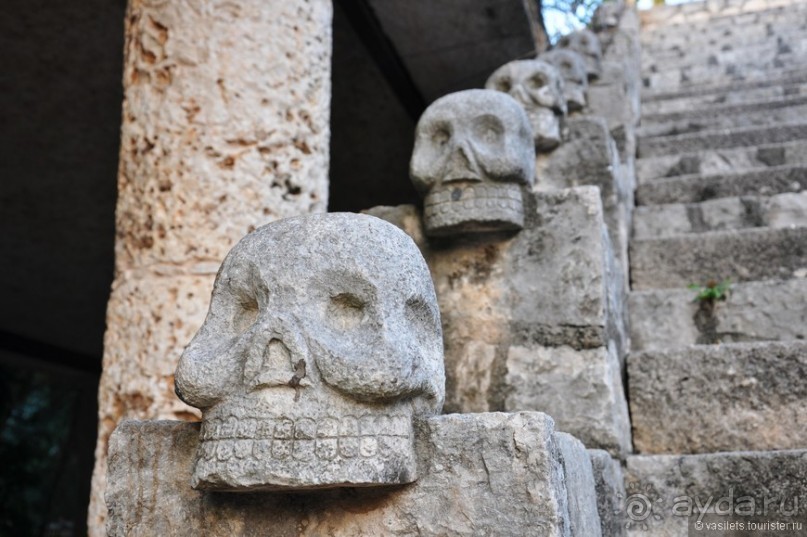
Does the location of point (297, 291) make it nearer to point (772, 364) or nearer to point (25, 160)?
point (772, 364)

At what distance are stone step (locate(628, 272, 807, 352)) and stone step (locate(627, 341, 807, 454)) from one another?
0.90ft

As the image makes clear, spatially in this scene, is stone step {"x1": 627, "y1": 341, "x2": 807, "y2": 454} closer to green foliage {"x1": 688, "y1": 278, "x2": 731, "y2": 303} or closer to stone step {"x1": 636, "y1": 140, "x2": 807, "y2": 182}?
green foliage {"x1": 688, "y1": 278, "x2": 731, "y2": 303}

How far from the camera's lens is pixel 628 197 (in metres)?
3.96

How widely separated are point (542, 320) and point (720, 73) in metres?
5.89

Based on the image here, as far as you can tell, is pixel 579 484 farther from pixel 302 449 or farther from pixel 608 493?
pixel 302 449

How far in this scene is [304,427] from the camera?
1.50 m

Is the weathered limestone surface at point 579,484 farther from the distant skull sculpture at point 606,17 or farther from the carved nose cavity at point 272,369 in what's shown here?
the distant skull sculpture at point 606,17

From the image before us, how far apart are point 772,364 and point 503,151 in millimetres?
1021

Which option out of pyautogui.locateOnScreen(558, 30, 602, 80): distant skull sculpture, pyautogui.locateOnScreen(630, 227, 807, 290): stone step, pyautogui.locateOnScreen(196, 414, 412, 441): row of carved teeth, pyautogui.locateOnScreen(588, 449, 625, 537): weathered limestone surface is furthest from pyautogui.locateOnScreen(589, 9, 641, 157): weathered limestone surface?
pyautogui.locateOnScreen(196, 414, 412, 441): row of carved teeth

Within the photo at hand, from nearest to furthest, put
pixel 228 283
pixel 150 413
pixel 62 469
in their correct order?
pixel 228 283 < pixel 150 413 < pixel 62 469

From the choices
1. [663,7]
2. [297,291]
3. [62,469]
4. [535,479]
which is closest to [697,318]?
[535,479]

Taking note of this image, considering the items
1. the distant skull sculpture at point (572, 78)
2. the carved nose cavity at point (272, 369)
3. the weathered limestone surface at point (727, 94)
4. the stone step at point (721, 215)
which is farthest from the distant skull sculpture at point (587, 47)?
the carved nose cavity at point (272, 369)

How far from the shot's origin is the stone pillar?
8.25 ft

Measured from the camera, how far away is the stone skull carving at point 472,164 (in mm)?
2604
